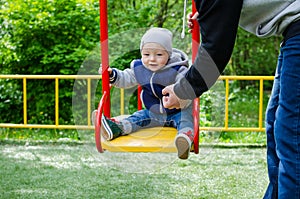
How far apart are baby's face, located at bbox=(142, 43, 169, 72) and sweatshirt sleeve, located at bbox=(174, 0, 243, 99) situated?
63cm

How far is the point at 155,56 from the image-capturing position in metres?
2.79

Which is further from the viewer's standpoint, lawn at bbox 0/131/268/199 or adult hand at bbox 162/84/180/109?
lawn at bbox 0/131/268/199

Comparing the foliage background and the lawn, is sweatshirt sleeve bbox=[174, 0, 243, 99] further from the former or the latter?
the foliage background

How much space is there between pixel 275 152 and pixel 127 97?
122 inches

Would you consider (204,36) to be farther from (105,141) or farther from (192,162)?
(192,162)

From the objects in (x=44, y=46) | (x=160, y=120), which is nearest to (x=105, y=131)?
(x=160, y=120)

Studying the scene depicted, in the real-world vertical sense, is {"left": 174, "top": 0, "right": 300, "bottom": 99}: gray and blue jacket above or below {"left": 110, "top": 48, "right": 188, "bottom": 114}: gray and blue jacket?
above

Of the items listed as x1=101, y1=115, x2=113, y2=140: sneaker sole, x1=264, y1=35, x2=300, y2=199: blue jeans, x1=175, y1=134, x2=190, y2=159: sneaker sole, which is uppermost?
x1=264, y1=35, x2=300, y2=199: blue jeans

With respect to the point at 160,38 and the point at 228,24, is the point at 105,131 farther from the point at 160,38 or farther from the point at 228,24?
the point at 228,24

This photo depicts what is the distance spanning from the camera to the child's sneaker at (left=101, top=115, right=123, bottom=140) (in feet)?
9.54

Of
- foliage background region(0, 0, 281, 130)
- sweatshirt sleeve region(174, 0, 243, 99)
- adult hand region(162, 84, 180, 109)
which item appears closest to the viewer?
sweatshirt sleeve region(174, 0, 243, 99)

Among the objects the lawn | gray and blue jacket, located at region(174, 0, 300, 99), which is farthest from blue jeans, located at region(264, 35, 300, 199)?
the lawn

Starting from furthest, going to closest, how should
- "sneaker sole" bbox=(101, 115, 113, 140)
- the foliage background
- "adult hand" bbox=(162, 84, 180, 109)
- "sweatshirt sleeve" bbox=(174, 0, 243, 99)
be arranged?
the foliage background
"sneaker sole" bbox=(101, 115, 113, 140)
"adult hand" bbox=(162, 84, 180, 109)
"sweatshirt sleeve" bbox=(174, 0, 243, 99)

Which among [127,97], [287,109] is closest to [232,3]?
[287,109]
